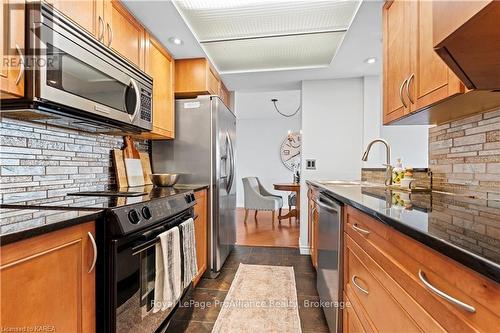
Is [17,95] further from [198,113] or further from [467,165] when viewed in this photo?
[467,165]

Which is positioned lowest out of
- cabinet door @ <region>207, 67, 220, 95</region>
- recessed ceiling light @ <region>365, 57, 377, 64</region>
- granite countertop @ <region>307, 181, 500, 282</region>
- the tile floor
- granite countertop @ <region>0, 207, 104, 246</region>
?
the tile floor

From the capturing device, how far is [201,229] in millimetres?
2232

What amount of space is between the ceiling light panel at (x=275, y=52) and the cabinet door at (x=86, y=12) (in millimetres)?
1071

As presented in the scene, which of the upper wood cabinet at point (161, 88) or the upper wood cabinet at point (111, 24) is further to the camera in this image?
the upper wood cabinet at point (161, 88)

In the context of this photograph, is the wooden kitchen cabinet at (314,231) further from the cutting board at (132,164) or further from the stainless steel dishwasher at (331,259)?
the cutting board at (132,164)

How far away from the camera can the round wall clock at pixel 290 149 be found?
6.13m

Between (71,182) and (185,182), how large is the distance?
3.27 ft

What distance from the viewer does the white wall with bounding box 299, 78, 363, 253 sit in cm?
301

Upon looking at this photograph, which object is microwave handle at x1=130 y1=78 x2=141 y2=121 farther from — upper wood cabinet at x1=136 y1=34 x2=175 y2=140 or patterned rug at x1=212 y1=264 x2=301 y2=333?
patterned rug at x1=212 y1=264 x2=301 y2=333

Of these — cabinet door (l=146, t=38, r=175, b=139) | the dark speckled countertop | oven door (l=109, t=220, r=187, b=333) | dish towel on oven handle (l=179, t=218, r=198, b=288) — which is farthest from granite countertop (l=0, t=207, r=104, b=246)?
cabinet door (l=146, t=38, r=175, b=139)

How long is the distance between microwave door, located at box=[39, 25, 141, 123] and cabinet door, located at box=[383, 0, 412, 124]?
1.63 metres

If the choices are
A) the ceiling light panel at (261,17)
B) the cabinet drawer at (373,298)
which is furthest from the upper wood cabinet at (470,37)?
the ceiling light panel at (261,17)

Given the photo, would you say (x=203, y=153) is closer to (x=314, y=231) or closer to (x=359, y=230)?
(x=314, y=231)

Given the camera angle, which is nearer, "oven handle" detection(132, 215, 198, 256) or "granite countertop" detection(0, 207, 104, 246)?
"granite countertop" detection(0, 207, 104, 246)
